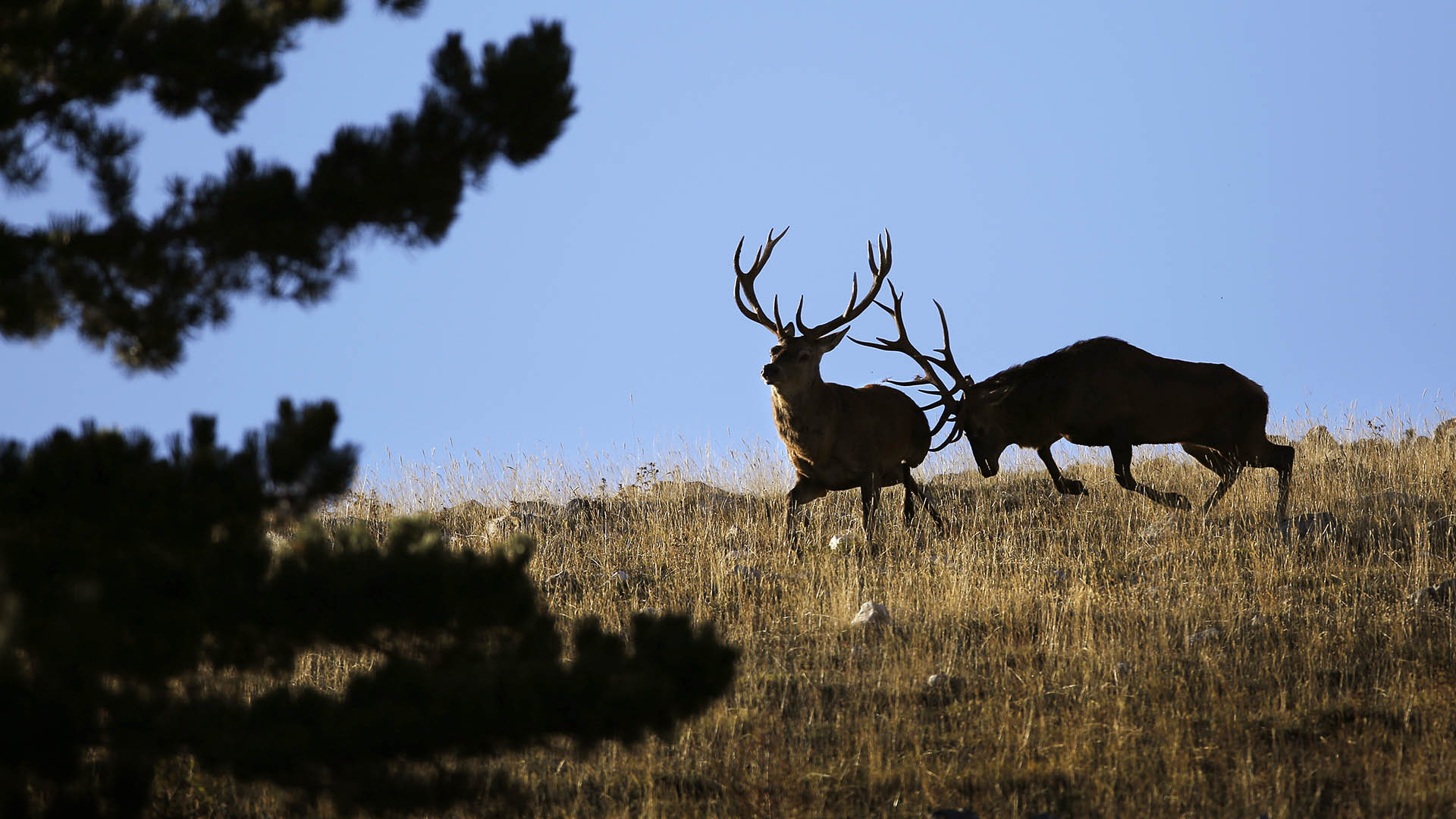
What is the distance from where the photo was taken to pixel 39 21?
150 inches

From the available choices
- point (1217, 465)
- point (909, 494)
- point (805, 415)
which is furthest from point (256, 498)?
point (1217, 465)

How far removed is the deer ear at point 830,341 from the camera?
979cm

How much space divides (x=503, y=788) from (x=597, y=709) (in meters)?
0.41

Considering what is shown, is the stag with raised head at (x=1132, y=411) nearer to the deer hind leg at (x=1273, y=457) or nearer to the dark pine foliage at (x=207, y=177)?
the deer hind leg at (x=1273, y=457)

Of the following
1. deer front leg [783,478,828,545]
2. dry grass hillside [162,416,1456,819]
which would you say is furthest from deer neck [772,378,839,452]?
dry grass hillside [162,416,1456,819]

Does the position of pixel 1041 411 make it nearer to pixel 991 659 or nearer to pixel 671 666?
pixel 991 659

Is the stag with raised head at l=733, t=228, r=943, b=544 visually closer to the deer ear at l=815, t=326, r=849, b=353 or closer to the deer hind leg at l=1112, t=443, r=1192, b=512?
Result: the deer ear at l=815, t=326, r=849, b=353

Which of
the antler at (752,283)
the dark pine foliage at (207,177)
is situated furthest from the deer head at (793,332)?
the dark pine foliage at (207,177)

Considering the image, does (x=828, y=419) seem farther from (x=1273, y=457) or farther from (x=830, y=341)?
(x=1273, y=457)

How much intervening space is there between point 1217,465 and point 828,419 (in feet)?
11.4

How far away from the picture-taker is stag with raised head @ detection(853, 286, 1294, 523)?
1007cm

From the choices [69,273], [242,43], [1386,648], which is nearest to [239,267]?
[69,273]

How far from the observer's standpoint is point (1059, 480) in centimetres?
1048

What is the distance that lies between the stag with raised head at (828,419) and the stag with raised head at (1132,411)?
27.6 inches
